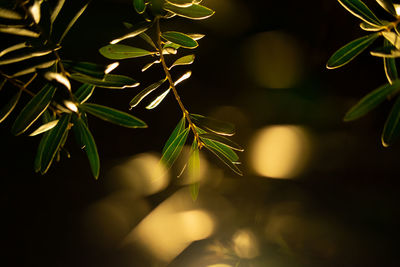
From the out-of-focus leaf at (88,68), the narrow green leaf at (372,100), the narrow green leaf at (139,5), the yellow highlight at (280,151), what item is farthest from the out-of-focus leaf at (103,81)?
the yellow highlight at (280,151)

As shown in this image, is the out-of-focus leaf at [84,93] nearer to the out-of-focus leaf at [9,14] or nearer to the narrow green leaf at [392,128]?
the out-of-focus leaf at [9,14]

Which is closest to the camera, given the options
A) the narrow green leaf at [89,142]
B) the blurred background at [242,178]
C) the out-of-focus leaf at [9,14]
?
the out-of-focus leaf at [9,14]

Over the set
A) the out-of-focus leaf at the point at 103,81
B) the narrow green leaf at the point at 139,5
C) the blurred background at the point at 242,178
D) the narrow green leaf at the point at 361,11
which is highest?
the narrow green leaf at the point at 361,11

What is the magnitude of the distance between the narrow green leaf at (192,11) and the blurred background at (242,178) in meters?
0.54

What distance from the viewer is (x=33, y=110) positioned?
468mm

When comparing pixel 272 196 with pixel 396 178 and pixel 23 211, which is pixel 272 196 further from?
pixel 23 211

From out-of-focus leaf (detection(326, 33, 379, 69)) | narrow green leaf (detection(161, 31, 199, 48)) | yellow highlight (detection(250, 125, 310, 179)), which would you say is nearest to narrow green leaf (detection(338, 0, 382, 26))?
out-of-focus leaf (detection(326, 33, 379, 69))

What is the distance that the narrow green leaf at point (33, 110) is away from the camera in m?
0.45

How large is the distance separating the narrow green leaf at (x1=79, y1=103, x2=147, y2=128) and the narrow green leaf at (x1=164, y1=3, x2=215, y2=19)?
19 centimetres

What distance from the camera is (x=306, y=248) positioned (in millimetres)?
1091

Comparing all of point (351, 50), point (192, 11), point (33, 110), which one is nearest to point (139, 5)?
point (192, 11)

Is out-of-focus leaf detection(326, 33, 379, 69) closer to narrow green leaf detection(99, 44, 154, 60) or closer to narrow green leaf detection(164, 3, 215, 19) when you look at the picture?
narrow green leaf detection(164, 3, 215, 19)

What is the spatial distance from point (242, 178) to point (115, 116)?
27.9 inches

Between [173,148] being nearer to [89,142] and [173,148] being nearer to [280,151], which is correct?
[89,142]
